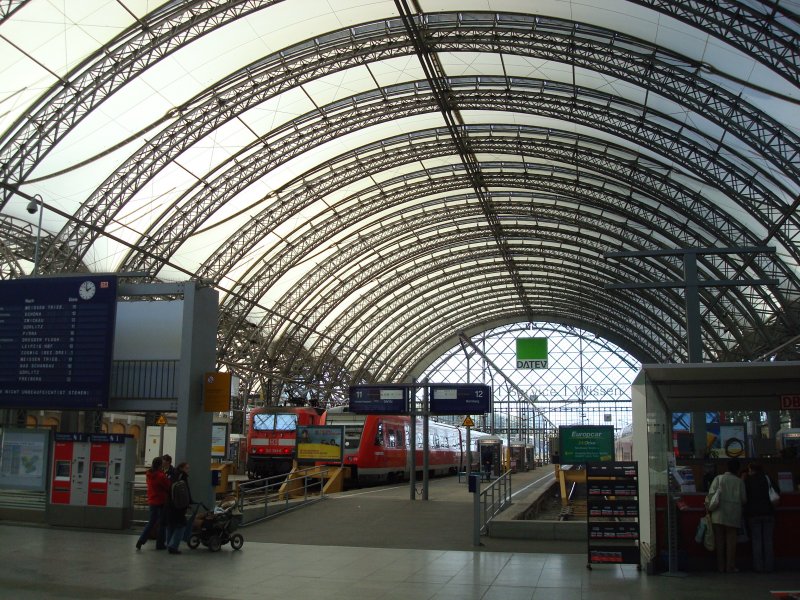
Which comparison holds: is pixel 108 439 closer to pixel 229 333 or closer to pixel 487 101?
pixel 487 101

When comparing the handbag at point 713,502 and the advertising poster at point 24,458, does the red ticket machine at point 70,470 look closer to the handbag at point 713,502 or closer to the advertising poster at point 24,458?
the advertising poster at point 24,458

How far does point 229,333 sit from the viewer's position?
4503cm

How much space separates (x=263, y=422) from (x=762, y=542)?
2667cm

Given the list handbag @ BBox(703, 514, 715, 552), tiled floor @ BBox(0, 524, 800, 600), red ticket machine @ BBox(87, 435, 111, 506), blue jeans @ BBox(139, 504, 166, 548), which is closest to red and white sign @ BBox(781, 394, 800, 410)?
handbag @ BBox(703, 514, 715, 552)

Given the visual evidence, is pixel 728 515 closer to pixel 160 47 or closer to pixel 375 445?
pixel 160 47

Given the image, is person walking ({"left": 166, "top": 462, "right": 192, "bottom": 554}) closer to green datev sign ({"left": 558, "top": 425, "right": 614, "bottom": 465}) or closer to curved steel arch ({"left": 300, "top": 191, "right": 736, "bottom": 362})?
green datev sign ({"left": 558, "top": 425, "right": 614, "bottom": 465})

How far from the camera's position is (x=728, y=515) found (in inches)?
438

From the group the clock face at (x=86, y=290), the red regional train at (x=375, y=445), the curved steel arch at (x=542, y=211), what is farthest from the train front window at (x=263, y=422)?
the clock face at (x=86, y=290)

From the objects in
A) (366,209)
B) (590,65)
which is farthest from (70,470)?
(366,209)

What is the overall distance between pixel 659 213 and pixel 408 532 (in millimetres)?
28451

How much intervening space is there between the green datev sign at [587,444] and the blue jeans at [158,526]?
11.7m

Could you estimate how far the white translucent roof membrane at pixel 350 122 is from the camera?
2416 centimetres

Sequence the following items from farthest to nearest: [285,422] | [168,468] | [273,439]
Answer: [285,422] < [273,439] < [168,468]

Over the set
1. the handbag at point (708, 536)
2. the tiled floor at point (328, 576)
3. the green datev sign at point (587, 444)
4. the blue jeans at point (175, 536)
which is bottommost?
the tiled floor at point (328, 576)
